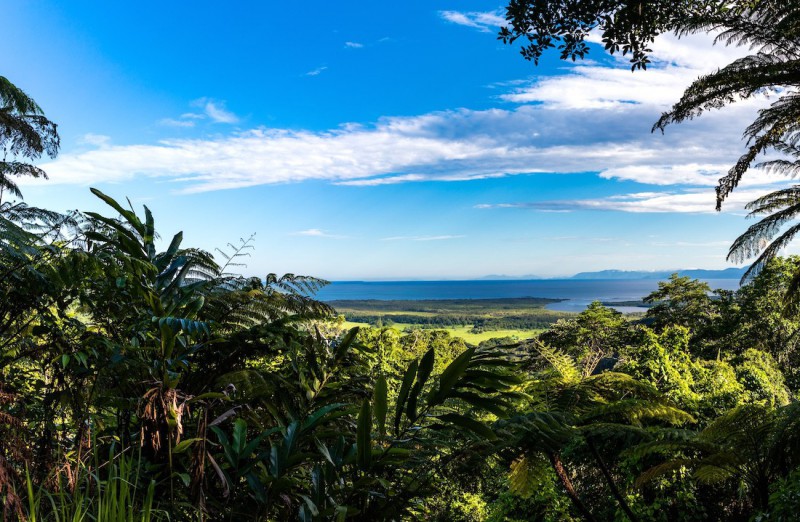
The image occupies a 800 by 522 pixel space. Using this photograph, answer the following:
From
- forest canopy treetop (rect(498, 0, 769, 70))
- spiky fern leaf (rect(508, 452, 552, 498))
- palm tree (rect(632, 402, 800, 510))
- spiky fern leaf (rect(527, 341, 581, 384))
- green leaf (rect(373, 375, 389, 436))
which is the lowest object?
spiky fern leaf (rect(508, 452, 552, 498))

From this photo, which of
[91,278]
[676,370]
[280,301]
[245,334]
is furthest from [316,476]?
[676,370]

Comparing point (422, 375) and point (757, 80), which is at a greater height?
point (757, 80)

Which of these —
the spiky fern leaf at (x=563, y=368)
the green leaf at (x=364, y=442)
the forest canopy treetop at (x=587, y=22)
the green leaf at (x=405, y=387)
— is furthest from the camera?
the spiky fern leaf at (x=563, y=368)

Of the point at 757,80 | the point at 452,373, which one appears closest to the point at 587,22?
the point at 452,373

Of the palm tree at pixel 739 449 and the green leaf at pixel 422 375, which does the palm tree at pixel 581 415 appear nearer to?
the palm tree at pixel 739 449

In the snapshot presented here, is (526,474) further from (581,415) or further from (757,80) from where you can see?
(757,80)

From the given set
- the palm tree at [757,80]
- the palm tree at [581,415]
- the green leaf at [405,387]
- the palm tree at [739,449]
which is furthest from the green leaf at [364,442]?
the palm tree at [757,80]

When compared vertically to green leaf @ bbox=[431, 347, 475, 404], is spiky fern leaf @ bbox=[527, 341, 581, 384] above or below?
below

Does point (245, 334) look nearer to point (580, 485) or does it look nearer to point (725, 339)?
point (580, 485)

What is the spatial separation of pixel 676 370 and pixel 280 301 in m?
4.64

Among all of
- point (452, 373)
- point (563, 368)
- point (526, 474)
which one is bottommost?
point (526, 474)

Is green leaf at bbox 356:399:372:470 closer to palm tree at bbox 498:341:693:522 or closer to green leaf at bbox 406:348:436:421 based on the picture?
green leaf at bbox 406:348:436:421

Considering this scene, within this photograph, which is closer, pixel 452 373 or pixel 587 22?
pixel 452 373

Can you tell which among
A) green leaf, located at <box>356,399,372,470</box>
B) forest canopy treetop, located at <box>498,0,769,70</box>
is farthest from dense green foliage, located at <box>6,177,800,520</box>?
forest canopy treetop, located at <box>498,0,769,70</box>
